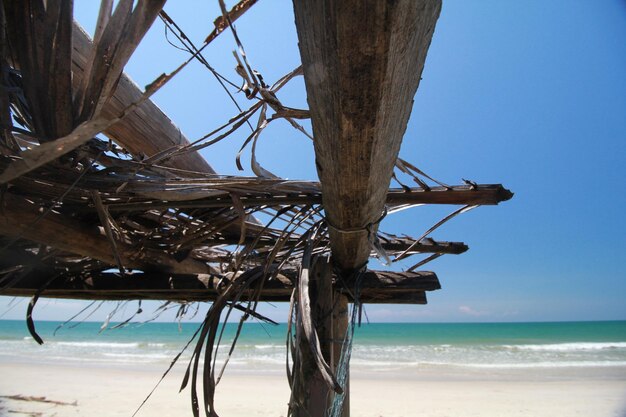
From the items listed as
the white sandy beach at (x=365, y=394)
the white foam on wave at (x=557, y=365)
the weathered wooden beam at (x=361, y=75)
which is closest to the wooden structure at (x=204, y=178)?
the weathered wooden beam at (x=361, y=75)

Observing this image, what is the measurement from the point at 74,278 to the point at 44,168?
1363 millimetres

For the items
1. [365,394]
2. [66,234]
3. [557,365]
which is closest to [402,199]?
Answer: [66,234]

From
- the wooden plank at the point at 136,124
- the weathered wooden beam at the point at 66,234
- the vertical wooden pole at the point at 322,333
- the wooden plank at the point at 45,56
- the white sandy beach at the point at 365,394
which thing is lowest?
the white sandy beach at the point at 365,394

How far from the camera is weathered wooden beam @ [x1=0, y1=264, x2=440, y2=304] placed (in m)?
2.13

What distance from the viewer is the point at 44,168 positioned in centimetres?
116

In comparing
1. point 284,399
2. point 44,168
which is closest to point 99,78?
point 44,168

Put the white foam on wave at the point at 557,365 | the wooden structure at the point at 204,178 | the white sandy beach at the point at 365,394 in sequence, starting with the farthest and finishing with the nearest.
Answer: the white foam on wave at the point at 557,365 → the white sandy beach at the point at 365,394 → the wooden structure at the point at 204,178

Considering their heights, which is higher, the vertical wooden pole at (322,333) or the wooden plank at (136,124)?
the wooden plank at (136,124)

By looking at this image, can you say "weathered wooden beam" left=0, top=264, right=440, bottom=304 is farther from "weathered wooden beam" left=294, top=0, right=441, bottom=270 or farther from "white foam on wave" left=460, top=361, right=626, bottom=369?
"white foam on wave" left=460, top=361, right=626, bottom=369

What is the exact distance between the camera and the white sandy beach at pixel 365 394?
7.40 metres

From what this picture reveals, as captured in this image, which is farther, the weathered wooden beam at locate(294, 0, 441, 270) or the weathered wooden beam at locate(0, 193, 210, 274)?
the weathered wooden beam at locate(0, 193, 210, 274)

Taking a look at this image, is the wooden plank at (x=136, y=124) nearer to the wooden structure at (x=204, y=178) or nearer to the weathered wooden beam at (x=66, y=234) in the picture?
the wooden structure at (x=204, y=178)

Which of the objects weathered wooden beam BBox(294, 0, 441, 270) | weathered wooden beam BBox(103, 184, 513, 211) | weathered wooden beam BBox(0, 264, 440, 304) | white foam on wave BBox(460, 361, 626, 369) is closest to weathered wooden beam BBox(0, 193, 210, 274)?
weathered wooden beam BBox(0, 264, 440, 304)

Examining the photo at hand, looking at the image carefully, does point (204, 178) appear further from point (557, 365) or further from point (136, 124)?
point (557, 365)
